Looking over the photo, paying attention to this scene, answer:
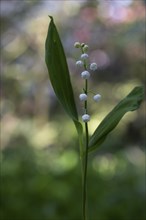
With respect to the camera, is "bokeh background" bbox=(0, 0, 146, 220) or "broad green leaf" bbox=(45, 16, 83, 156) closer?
"broad green leaf" bbox=(45, 16, 83, 156)

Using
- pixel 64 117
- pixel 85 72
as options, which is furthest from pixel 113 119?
pixel 64 117

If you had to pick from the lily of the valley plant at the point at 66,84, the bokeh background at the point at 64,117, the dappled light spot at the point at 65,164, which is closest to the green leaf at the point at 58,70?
the lily of the valley plant at the point at 66,84

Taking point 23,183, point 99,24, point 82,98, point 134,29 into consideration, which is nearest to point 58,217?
point 23,183

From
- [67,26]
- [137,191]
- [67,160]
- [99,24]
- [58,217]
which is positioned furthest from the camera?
[67,26]

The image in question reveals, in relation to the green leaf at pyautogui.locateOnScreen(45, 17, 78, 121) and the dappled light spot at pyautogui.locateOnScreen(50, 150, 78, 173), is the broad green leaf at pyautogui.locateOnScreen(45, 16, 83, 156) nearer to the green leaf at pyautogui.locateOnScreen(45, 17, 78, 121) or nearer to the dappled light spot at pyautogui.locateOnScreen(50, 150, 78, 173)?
the green leaf at pyautogui.locateOnScreen(45, 17, 78, 121)

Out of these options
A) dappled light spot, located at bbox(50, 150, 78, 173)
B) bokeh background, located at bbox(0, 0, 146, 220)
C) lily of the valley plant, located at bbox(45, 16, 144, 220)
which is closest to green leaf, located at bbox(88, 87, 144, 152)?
lily of the valley plant, located at bbox(45, 16, 144, 220)

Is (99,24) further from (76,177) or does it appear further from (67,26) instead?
(76,177)

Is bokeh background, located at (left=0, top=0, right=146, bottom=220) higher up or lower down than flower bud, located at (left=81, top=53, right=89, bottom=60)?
higher up
